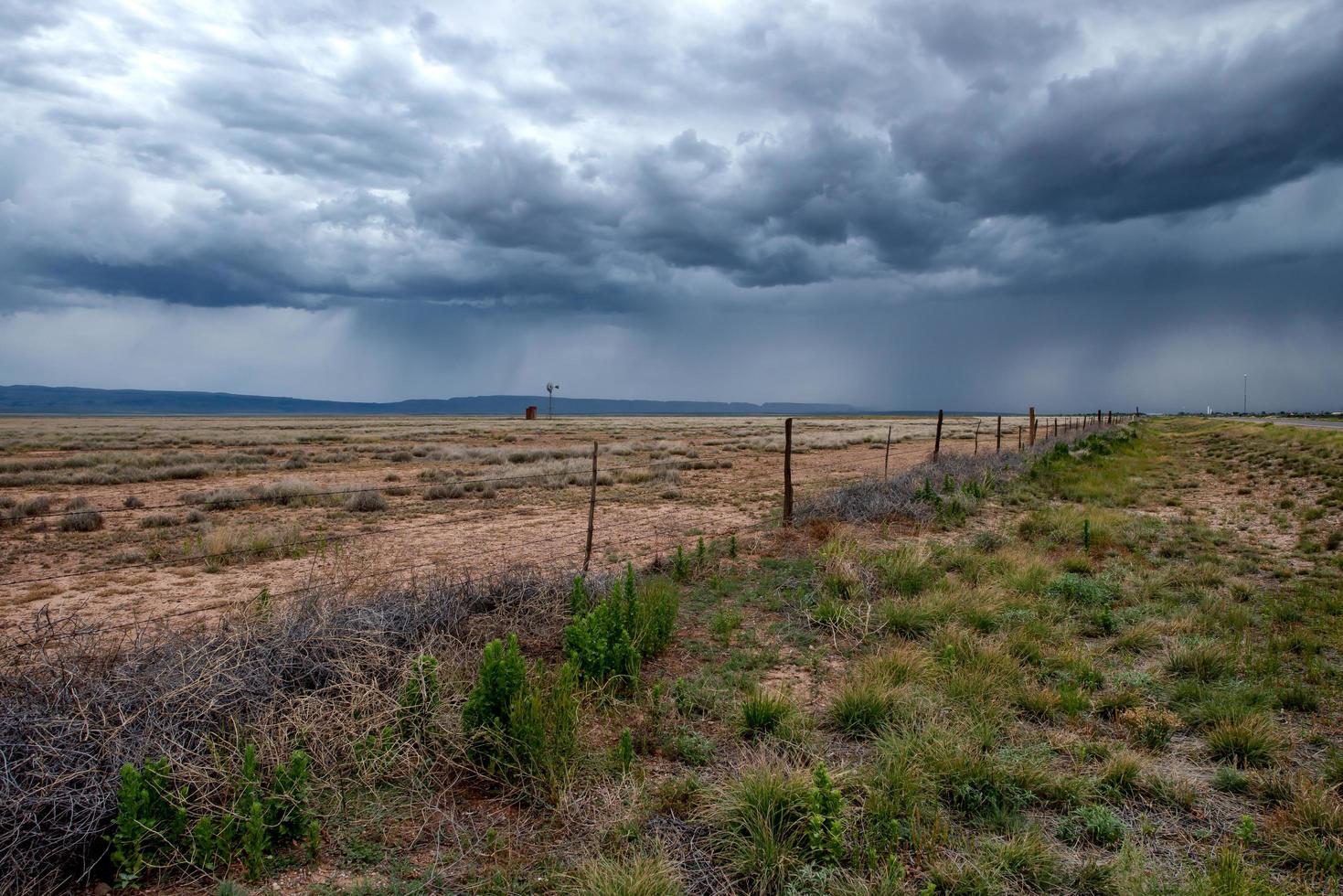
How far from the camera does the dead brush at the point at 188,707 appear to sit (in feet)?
10.8

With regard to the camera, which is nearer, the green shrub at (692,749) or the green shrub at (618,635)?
the green shrub at (692,749)

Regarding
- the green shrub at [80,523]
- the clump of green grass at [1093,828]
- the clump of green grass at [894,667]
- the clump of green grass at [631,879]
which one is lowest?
the green shrub at [80,523]

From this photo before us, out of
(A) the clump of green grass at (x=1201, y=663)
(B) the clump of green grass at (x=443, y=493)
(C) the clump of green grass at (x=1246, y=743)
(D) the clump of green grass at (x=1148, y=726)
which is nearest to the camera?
(C) the clump of green grass at (x=1246, y=743)

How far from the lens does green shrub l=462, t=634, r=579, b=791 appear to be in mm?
4078

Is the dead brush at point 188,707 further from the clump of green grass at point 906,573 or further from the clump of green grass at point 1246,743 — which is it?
the clump of green grass at point 1246,743

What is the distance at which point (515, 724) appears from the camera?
13.7 ft

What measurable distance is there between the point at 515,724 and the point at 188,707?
181 cm

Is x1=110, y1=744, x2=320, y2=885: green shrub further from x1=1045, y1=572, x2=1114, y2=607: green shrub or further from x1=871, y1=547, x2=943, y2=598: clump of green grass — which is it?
x1=1045, y1=572, x2=1114, y2=607: green shrub

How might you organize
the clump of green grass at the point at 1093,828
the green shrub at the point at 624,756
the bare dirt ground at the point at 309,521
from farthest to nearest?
the bare dirt ground at the point at 309,521
the green shrub at the point at 624,756
the clump of green grass at the point at 1093,828

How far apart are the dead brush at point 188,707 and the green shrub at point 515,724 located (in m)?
0.46

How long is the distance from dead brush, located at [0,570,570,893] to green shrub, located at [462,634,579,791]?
46cm

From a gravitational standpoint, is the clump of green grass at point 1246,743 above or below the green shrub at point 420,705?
below

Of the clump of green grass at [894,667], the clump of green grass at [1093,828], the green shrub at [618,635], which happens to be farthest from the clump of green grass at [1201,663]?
the green shrub at [618,635]

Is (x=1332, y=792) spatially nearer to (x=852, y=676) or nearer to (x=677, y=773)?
(x=852, y=676)
